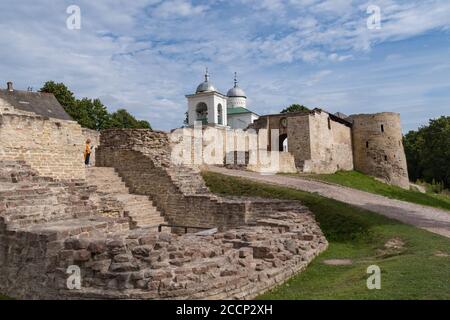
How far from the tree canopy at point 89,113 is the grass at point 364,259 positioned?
34688 millimetres

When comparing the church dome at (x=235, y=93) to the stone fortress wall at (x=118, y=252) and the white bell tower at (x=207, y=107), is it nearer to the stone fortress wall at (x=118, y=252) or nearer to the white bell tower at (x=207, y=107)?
the white bell tower at (x=207, y=107)

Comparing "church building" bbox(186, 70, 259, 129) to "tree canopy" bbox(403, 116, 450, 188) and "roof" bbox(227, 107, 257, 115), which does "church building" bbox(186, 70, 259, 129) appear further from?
"tree canopy" bbox(403, 116, 450, 188)

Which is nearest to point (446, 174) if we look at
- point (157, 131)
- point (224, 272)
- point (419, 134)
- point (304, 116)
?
point (419, 134)

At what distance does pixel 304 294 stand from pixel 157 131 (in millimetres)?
12243

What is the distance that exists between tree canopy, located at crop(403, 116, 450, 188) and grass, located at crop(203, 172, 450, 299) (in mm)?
35836

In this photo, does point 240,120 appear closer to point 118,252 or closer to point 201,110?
point 201,110

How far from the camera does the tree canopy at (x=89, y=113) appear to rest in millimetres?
43875

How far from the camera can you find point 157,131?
17438mm

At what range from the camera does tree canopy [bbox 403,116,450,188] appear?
46719mm

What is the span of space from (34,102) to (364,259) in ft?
112
